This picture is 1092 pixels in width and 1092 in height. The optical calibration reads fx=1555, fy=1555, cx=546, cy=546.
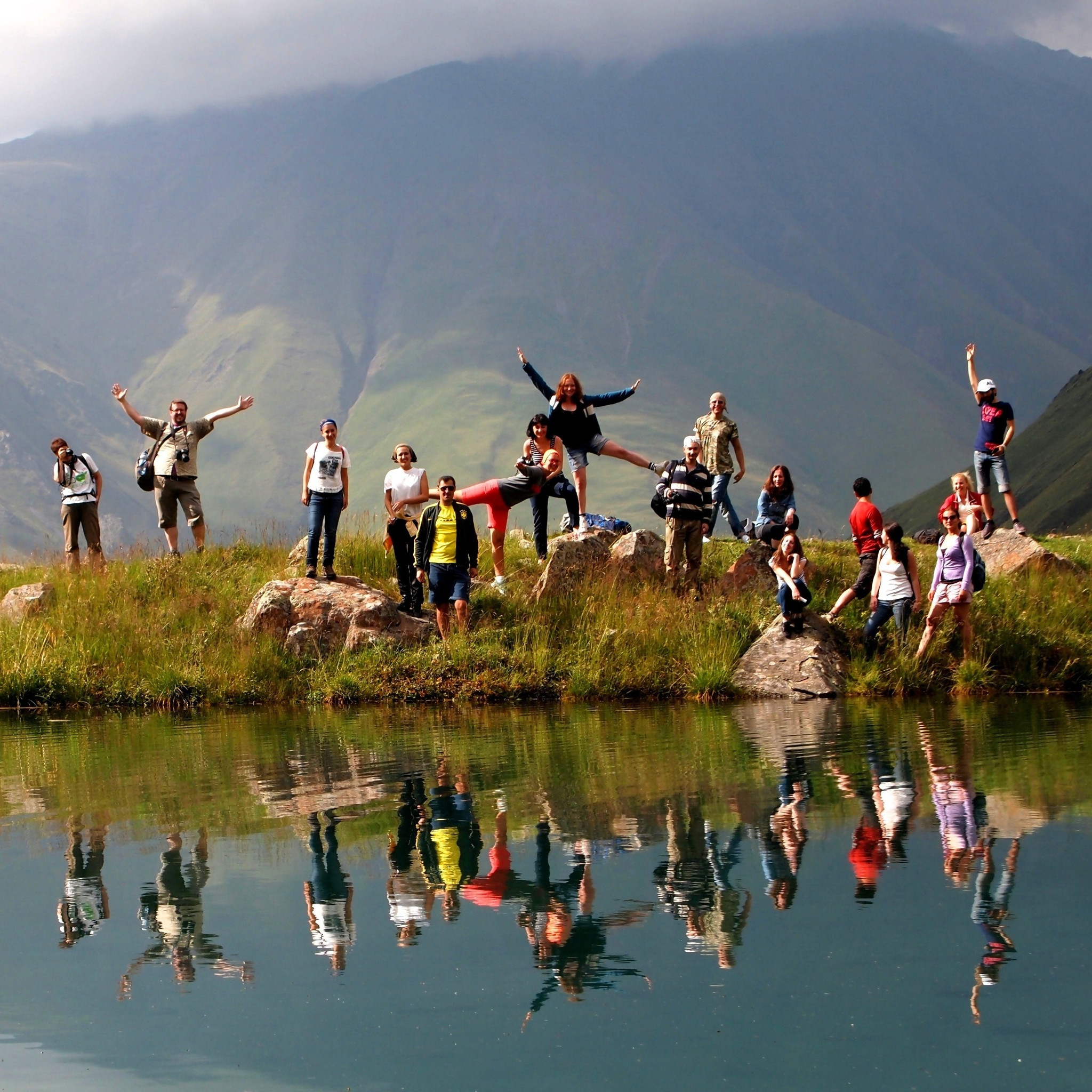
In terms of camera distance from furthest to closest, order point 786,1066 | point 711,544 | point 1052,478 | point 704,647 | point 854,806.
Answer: point 1052,478 → point 711,544 → point 704,647 → point 854,806 → point 786,1066

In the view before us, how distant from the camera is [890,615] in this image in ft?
60.6

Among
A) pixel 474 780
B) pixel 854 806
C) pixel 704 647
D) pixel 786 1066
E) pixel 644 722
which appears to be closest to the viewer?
pixel 786 1066

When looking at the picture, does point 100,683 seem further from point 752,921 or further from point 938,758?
point 752,921

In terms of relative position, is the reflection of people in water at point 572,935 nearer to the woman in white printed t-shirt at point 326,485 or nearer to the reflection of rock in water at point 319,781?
the reflection of rock in water at point 319,781

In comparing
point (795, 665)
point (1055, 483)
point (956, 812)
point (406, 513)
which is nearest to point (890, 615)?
point (795, 665)

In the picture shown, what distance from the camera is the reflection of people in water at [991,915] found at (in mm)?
6551

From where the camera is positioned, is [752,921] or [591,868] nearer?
[752,921]

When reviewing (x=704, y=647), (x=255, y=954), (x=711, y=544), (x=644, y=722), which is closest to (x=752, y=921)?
(x=255, y=954)

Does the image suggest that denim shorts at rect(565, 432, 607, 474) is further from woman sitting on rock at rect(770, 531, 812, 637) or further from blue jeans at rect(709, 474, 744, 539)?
woman sitting on rock at rect(770, 531, 812, 637)

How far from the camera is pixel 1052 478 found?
598 feet

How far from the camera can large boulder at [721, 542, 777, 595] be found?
2033 centimetres

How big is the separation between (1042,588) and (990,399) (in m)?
2.54

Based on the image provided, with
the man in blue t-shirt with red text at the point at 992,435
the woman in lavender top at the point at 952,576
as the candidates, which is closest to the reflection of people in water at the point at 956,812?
the woman in lavender top at the point at 952,576

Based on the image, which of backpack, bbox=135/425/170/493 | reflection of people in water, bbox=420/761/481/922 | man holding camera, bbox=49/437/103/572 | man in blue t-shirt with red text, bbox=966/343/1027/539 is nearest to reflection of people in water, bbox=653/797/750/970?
reflection of people in water, bbox=420/761/481/922
